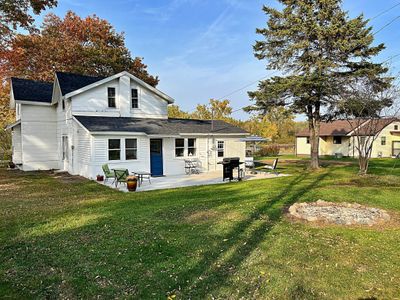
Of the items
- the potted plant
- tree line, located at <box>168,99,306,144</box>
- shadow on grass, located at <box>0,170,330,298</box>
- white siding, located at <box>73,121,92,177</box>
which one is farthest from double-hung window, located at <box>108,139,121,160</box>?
tree line, located at <box>168,99,306,144</box>

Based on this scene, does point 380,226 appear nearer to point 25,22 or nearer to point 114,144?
point 114,144

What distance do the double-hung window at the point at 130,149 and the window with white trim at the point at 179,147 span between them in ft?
9.22

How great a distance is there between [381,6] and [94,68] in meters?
26.3

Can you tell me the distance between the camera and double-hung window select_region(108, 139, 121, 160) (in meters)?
15.3

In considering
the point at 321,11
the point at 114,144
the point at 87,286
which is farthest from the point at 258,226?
the point at 321,11

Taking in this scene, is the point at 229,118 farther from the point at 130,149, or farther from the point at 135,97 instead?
the point at 130,149

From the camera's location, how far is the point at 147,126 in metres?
17.3

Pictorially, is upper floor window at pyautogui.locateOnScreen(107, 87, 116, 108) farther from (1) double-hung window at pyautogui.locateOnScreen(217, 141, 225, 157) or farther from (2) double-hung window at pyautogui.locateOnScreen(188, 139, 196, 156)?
(1) double-hung window at pyautogui.locateOnScreen(217, 141, 225, 157)

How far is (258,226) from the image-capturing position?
648cm

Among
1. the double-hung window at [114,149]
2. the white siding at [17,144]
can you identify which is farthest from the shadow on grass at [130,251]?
the white siding at [17,144]

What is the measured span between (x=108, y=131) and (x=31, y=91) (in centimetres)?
1075

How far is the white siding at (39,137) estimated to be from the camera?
2012 cm

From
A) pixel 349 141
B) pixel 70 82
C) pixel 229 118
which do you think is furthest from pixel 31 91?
pixel 349 141

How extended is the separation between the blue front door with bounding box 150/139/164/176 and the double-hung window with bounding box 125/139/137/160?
1126 millimetres
